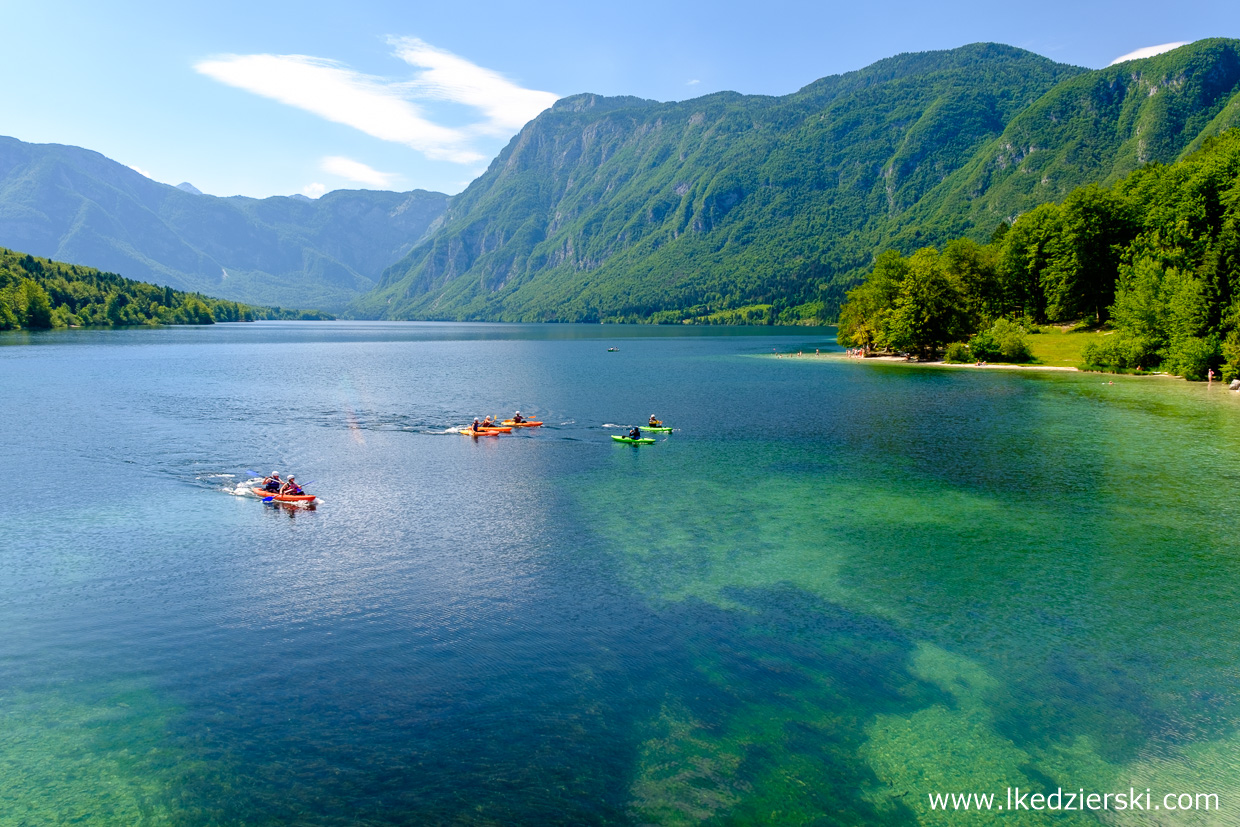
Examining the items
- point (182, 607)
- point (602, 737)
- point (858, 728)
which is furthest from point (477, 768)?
point (182, 607)

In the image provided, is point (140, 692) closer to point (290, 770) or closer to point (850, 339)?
point (290, 770)

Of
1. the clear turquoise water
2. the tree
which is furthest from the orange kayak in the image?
the tree

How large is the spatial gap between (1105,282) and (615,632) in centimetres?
15706

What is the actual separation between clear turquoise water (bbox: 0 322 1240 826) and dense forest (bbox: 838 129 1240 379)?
57302mm

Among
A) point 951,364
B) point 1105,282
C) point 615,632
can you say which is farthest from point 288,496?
point 1105,282

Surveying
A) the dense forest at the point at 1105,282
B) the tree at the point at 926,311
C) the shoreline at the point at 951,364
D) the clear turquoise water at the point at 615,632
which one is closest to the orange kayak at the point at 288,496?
the clear turquoise water at the point at 615,632

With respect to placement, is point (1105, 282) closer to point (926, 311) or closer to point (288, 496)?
point (926, 311)

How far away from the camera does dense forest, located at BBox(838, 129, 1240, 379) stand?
111m

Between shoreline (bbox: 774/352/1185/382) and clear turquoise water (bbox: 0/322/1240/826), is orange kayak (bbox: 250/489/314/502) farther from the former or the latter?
shoreline (bbox: 774/352/1185/382)

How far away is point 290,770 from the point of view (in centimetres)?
2059

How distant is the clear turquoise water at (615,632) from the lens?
20.3 m

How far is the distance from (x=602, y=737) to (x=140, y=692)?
55.1ft

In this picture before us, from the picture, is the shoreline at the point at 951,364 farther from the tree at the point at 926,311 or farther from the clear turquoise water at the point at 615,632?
the clear turquoise water at the point at 615,632

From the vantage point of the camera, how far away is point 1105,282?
145000 mm
